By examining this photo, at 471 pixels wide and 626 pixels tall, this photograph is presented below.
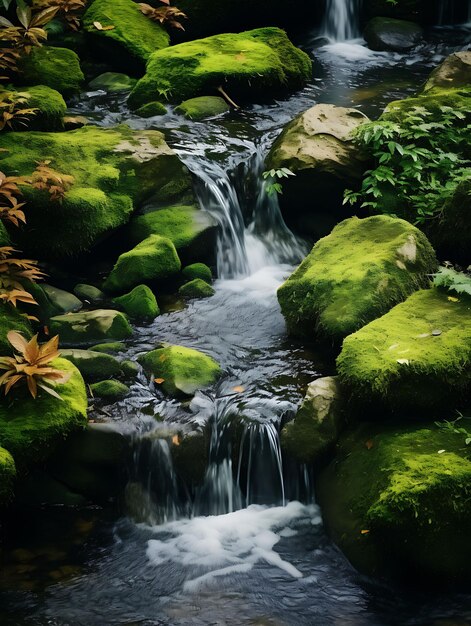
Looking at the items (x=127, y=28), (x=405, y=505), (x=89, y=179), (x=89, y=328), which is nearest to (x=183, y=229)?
(x=89, y=179)

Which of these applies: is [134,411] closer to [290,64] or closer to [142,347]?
[142,347]

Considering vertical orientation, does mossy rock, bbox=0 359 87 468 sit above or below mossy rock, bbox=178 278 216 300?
below

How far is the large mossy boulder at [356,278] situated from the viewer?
6898mm

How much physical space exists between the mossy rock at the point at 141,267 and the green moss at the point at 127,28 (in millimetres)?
5556

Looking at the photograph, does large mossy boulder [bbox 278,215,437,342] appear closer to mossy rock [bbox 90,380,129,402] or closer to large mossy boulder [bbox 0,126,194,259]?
mossy rock [bbox 90,380,129,402]

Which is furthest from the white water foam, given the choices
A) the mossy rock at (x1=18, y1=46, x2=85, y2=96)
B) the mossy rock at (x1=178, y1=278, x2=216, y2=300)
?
the mossy rock at (x1=18, y1=46, x2=85, y2=96)

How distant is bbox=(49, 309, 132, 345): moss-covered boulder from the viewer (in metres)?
7.27

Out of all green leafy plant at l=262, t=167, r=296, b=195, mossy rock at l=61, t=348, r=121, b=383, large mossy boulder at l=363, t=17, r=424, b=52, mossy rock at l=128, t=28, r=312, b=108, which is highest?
large mossy boulder at l=363, t=17, r=424, b=52

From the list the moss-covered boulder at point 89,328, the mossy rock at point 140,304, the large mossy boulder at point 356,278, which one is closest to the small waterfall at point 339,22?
the large mossy boulder at point 356,278

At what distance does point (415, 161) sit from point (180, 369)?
13.6 ft

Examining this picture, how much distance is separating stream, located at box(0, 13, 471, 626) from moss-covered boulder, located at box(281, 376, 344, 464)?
0.50 feet

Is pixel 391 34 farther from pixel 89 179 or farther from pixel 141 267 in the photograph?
pixel 141 267

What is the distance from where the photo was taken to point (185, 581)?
209 inches

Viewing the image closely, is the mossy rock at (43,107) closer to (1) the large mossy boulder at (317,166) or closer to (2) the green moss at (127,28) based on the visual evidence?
(1) the large mossy boulder at (317,166)
